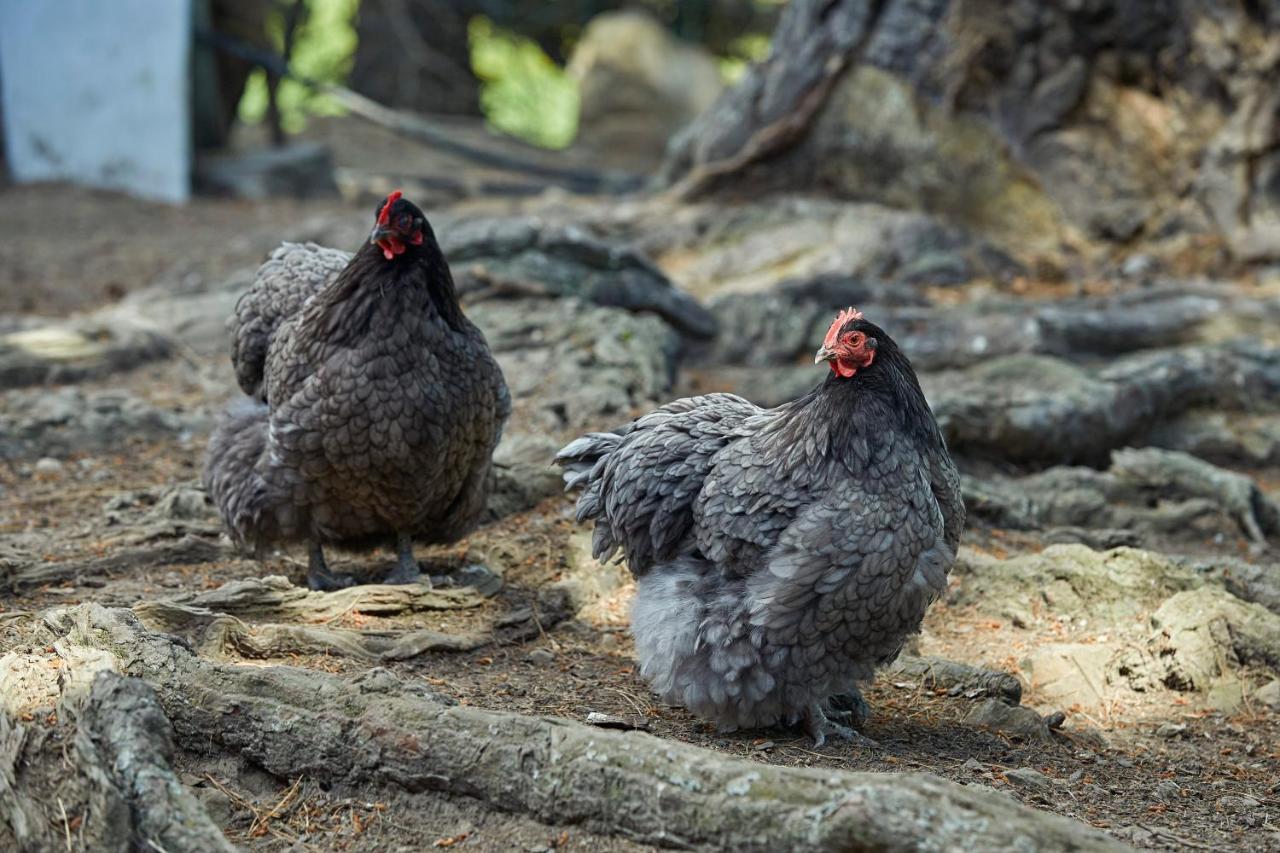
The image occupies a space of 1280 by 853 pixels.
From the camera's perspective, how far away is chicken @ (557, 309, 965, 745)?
4.14 metres

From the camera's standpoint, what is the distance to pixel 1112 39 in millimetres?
11633

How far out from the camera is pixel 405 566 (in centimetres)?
559

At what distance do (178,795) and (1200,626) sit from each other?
394 centimetres

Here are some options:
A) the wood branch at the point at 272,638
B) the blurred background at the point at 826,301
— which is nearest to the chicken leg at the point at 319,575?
the blurred background at the point at 826,301

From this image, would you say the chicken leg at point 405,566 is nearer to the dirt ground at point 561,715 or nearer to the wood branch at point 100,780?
the dirt ground at point 561,715

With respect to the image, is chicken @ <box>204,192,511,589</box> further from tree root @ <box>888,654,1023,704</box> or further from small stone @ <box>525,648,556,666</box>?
tree root @ <box>888,654,1023,704</box>

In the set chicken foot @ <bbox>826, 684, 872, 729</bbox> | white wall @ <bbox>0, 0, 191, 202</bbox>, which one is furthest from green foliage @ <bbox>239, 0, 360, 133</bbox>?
chicken foot @ <bbox>826, 684, 872, 729</bbox>

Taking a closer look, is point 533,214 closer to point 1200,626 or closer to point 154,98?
point 154,98

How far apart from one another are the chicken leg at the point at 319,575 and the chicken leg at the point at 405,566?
0.20 metres

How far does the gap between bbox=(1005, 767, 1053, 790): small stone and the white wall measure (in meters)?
13.6

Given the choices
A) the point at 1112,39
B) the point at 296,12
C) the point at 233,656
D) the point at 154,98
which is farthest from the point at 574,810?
the point at 296,12

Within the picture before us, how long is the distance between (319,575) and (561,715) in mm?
1705

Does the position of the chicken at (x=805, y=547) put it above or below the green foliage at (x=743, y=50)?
below

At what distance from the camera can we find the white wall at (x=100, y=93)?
14688mm
